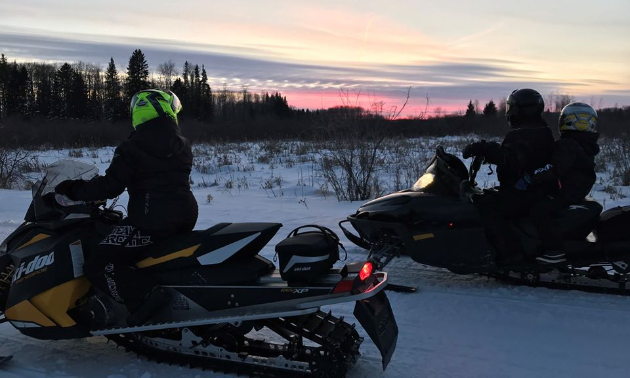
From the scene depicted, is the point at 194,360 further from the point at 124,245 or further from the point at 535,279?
the point at 535,279

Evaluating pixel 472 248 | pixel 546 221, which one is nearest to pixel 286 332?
pixel 472 248

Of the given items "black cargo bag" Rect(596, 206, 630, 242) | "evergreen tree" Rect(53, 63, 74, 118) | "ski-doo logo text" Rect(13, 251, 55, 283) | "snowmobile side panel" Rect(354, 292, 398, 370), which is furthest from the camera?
"evergreen tree" Rect(53, 63, 74, 118)

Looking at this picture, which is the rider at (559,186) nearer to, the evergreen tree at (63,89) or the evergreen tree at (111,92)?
the evergreen tree at (111,92)

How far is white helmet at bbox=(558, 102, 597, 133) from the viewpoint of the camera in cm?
427

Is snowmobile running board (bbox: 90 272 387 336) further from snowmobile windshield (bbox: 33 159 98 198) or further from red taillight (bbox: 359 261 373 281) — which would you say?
snowmobile windshield (bbox: 33 159 98 198)

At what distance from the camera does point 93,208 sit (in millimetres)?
3428

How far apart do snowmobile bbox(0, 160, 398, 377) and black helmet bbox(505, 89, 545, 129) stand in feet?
7.62

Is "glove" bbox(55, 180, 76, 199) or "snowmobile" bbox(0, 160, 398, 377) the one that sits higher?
"glove" bbox(55, 180, 76, 199)

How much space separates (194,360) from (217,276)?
56 centimetres

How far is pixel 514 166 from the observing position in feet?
14.1

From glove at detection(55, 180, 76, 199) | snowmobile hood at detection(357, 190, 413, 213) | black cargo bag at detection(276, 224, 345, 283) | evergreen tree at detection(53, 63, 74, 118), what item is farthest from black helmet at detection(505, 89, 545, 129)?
evergreen tree at detection(53, 63, 74, 118)

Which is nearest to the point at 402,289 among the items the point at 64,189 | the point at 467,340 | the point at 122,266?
the point at 467,340

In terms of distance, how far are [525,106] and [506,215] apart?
1.00 m

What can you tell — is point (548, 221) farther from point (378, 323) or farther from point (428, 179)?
point (378, 323)
